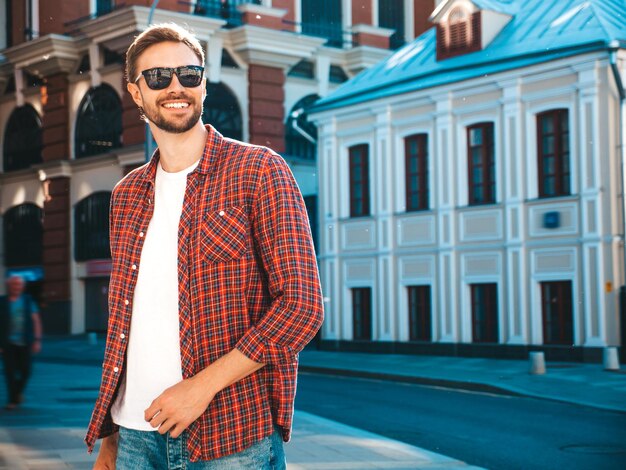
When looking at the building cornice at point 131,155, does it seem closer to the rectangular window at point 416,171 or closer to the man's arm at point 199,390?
the rectangular window at point 416,171

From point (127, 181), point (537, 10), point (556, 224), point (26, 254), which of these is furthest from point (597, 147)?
point (26, 254)

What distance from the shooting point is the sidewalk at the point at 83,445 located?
8617mm

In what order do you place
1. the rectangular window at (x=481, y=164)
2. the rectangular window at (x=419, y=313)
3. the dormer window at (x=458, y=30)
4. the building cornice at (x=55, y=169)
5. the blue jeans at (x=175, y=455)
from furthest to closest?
the building cornice at (x=55, y=169), the rectangular window at (x=419, y=313), the dormer window at (x=458, y=30), the rectangular window at (x=481, y=164), the blue jeans at (x=175, y=455)

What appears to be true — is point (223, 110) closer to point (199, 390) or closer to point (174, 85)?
point (174, 85)

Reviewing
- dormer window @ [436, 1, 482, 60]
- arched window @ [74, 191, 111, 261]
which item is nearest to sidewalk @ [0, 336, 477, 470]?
dormer window @ [436, 1, 482, 60]

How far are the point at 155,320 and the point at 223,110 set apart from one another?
1257 inches

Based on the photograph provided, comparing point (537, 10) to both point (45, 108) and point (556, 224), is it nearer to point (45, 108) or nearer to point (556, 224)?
point (556, 224)

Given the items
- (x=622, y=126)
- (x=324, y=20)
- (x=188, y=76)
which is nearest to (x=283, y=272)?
(x=188, y=76)

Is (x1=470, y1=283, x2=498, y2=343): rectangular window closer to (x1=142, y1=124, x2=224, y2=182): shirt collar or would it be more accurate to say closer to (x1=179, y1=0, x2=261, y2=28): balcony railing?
(x1=179, y1=0, x2=261, y2=28): balcony railing

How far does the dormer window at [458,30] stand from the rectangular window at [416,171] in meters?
2.22

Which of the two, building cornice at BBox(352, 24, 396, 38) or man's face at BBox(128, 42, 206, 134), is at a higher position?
building cornice at BBox(352, 24, 396, 38)

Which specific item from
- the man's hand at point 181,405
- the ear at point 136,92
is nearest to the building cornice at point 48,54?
the ear at point 136,92

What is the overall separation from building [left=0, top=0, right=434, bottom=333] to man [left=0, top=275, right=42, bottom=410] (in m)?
20.3

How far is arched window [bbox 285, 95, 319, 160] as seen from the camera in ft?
117
